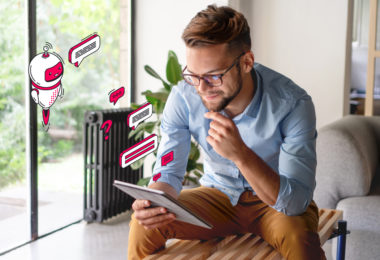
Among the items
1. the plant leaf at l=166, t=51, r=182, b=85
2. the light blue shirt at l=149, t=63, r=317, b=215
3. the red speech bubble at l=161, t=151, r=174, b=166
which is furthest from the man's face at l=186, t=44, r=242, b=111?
the plant leaf at l=166, t=51, r=182, b=85

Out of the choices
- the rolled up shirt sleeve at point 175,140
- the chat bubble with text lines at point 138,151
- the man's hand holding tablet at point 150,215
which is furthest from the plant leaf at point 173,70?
the man's hand holding tablet at point 150,215

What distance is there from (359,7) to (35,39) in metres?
2.41

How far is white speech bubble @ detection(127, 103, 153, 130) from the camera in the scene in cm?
→ 296

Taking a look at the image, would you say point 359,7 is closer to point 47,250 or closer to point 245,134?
point 245,134

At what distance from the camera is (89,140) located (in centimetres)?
300

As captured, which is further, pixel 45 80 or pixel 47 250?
pixel 47 250

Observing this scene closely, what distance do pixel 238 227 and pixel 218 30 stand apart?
0.65m

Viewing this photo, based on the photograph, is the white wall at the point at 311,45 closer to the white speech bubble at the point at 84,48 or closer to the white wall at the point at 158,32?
the white wall at the point at 158,32

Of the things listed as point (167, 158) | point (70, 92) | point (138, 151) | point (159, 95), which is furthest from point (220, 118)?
point (70, 92)

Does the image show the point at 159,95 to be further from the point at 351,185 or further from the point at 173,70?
the point at 351,185

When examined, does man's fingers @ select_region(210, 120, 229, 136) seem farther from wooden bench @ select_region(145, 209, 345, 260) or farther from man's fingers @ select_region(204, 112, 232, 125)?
wooden bench @ select_region(145, 209, 345, 260)

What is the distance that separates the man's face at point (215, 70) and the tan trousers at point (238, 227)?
337 millimetres

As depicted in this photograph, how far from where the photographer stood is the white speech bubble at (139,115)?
2955 millimetres

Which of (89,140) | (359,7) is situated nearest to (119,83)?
(89,140)
